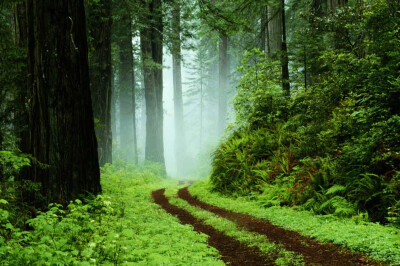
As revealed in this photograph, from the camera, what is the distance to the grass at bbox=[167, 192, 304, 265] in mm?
3971

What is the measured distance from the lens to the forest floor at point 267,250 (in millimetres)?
3881

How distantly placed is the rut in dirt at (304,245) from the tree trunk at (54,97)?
3579 mm

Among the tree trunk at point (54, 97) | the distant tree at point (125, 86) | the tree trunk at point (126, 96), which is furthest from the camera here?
the tree trunk at point (126, 96)

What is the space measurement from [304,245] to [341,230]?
2.38ft

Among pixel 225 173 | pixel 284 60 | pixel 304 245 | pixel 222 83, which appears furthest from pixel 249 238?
pixel 222 83

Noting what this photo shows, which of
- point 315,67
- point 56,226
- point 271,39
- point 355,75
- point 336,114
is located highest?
point 271,39

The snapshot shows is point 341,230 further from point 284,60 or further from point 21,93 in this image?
point 284,60

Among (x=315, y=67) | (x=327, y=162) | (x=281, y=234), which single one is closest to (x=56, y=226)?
(x=281, y=234)

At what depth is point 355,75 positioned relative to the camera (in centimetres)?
752

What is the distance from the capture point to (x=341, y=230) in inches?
184

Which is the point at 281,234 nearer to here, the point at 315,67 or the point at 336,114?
the point at 336,114

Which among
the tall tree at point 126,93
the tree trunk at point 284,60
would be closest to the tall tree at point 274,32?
the tree trunk at point 284,60

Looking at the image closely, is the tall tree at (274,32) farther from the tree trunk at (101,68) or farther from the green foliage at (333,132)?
the tree trunk at (101,68)

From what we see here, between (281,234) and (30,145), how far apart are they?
4.99m
